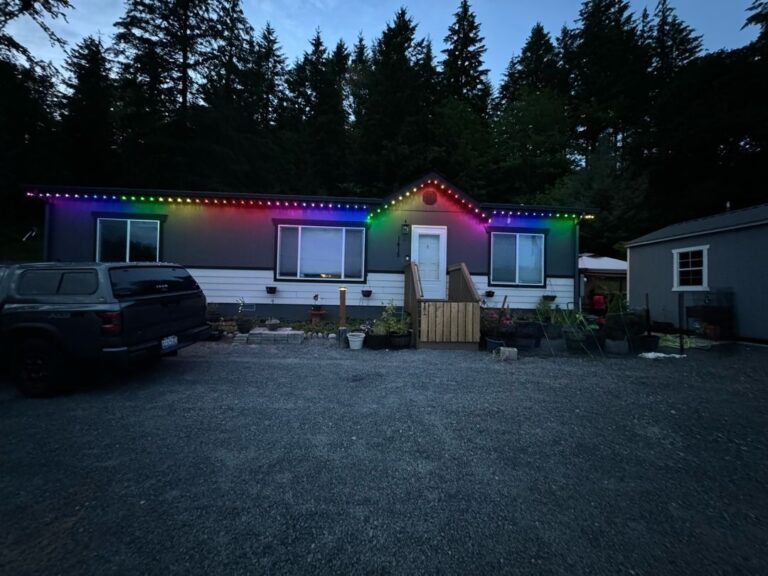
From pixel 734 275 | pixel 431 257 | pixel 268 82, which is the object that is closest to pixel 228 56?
pixel 268 82

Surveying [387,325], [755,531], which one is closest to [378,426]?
[755,531]

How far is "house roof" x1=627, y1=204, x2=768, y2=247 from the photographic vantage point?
30.3ft

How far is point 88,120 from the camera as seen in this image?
23.5 metres

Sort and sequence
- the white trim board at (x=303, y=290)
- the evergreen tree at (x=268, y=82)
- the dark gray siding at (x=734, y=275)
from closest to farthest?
the dark gray siding at (x=734, y=275) → the white trim board at (x=303, y=290) → the evergreen tree at (x=268, y=82)

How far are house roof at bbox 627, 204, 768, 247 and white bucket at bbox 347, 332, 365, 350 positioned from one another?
1101cm

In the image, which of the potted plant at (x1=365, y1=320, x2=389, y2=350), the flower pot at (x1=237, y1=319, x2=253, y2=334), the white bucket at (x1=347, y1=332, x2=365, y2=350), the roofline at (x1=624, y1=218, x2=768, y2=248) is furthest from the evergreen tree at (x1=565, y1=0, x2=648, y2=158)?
the flower pot at (x1=237, y1=319, x2=253, y2=334)

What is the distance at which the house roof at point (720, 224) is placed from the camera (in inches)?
363

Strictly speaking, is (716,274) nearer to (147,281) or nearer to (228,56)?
(147,281)

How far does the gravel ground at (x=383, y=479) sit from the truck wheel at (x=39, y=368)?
0.18 meters

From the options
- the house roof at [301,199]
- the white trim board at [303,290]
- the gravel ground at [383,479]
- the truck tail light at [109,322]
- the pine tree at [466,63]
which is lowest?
the gravel ground at [383,479]

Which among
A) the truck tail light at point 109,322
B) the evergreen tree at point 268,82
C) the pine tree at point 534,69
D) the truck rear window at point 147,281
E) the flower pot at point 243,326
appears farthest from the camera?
the pine tree at point 534,69

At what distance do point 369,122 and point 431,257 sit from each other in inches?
590

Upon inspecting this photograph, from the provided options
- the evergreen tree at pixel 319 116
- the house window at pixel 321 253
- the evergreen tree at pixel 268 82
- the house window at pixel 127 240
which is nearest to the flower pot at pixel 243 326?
the house window at pixel 321 253

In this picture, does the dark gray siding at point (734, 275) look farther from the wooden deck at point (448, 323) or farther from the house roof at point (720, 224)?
the wooden deck at point (448, 323)
